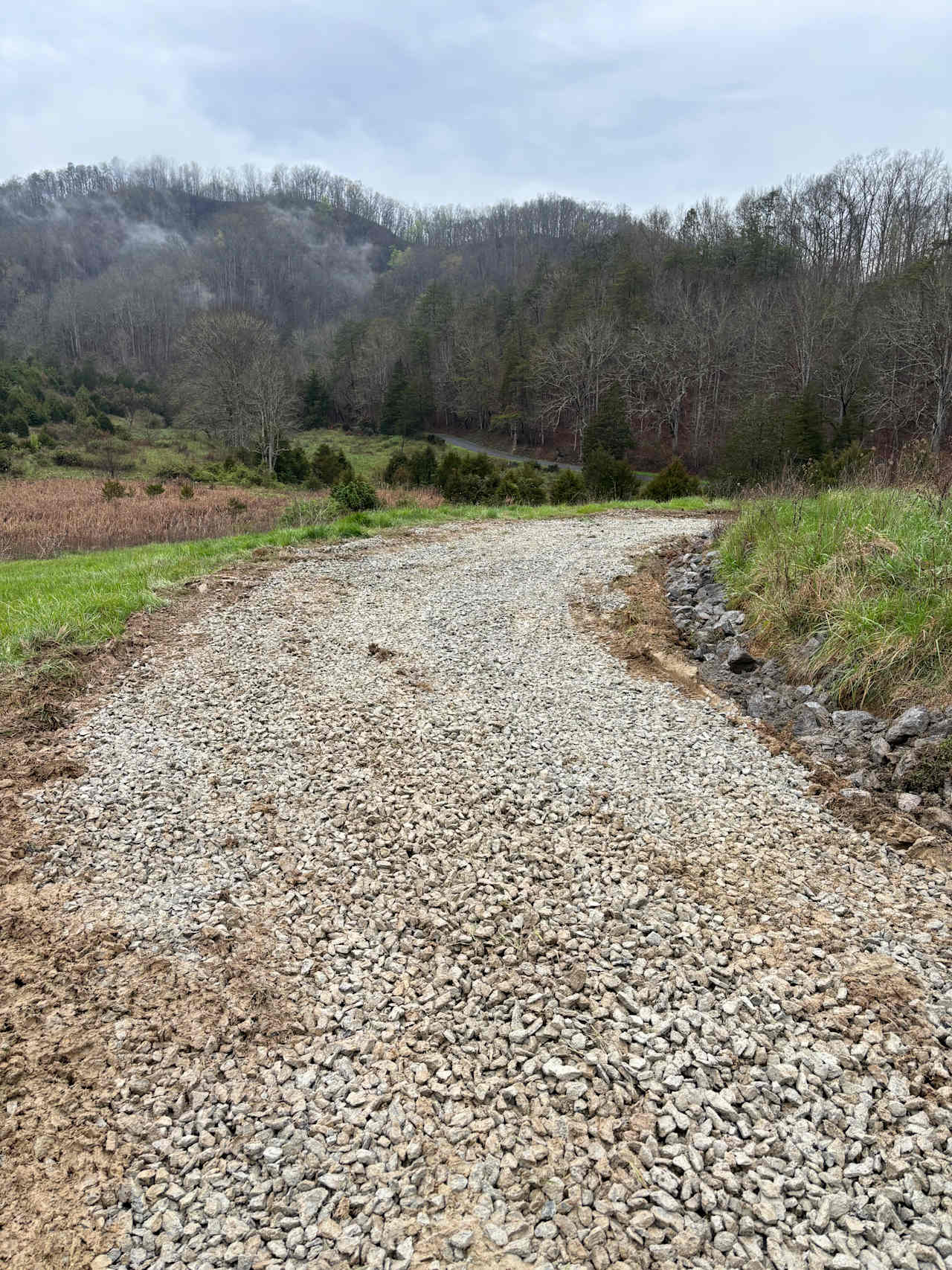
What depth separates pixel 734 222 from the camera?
56312 millimetres

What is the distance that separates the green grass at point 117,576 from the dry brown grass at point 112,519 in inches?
102

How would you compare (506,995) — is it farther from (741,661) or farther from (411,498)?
(411,498)

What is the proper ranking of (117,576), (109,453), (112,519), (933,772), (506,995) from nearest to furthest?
(506,995) → (933,772) → (117,576) → (112,519) → (109,453)

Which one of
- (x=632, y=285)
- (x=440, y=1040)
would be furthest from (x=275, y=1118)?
(x=632, y=285)

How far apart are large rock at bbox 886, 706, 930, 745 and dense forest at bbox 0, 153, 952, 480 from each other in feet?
65.0

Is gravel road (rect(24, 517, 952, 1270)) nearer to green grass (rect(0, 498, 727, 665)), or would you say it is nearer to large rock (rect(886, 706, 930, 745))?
large rock (rect(886, 706, 930, 745))

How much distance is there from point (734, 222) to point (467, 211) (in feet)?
216

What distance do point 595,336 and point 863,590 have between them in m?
46.0

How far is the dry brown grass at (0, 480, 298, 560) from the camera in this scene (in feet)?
57.0

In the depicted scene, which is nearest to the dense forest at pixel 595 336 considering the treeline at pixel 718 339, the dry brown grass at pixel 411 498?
the treeline at pixel 718 339

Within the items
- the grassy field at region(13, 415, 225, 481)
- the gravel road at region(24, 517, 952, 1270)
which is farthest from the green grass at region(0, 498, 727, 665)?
the grassy field at region(13, 415, 225, 481)

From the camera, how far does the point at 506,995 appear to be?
2.87 metres

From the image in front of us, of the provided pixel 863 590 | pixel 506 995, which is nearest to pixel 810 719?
pixel 863 590

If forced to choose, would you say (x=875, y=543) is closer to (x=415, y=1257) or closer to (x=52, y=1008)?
(x=415, y=1257)
